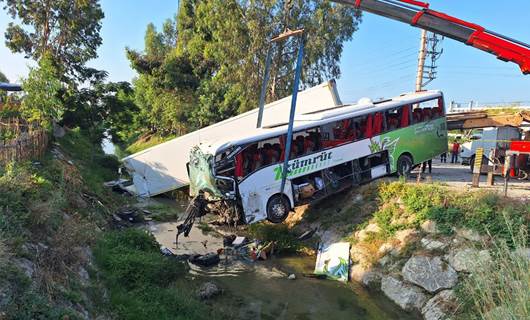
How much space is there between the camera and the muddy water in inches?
353

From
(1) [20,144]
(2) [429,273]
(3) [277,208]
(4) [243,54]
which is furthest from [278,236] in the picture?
(4) [243,54]

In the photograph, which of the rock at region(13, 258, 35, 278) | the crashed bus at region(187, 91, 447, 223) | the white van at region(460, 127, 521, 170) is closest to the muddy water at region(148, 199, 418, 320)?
the crashed bus at region(187, 91, 447, 223)

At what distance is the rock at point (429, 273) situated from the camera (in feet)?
29.3

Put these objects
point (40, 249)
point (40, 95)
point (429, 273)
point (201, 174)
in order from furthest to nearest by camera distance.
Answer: point (40, 95) < point (201, 174) < point (429, 273) < point (40, 249)

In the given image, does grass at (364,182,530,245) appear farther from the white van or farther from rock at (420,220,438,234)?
the white van

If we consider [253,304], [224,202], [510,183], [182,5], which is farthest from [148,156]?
[182,5]

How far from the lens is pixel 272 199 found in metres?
12.4

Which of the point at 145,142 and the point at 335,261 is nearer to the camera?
the point at 335,261

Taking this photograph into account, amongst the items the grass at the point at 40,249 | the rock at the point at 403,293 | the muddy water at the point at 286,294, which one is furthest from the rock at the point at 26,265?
the rock at the point at 403,293

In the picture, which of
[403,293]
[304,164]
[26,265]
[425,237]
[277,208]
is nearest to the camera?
[26,265]

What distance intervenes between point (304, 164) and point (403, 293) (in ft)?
16.1

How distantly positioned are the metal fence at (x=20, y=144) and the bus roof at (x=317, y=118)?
545cm

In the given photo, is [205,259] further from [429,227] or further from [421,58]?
[421,58]

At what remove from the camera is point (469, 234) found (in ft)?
31.1
